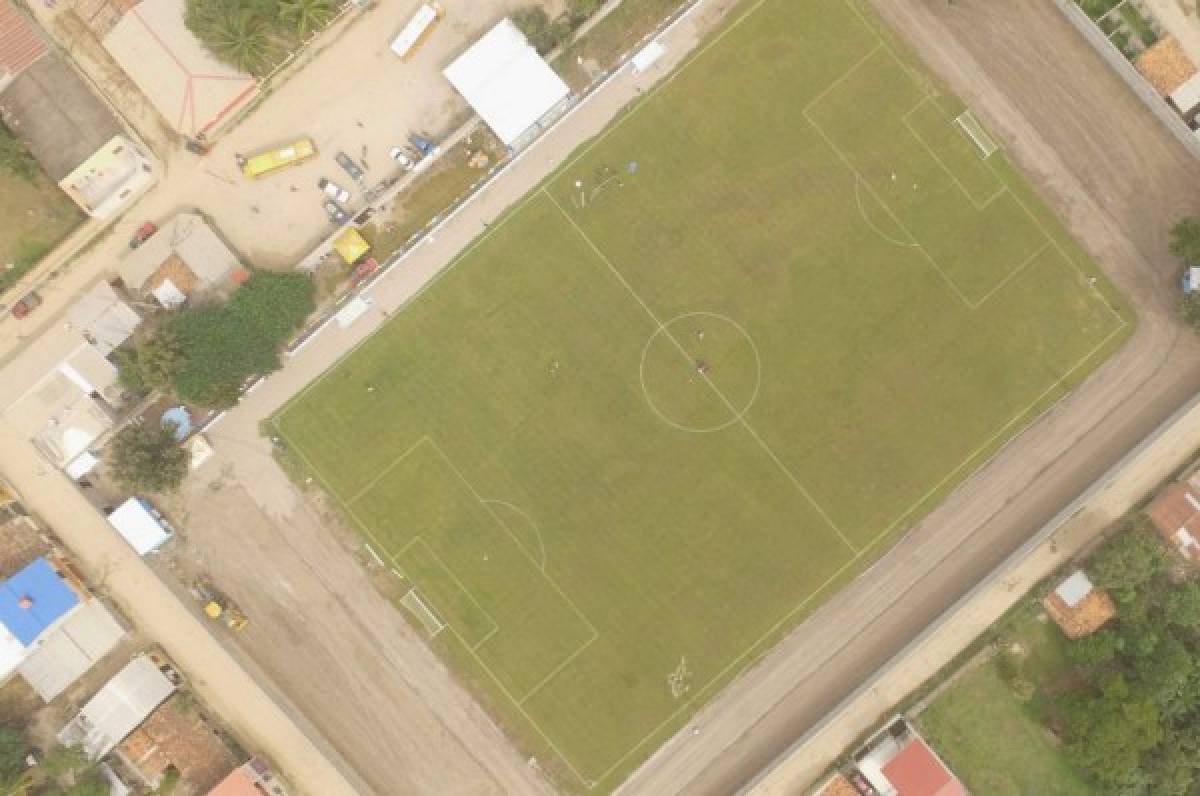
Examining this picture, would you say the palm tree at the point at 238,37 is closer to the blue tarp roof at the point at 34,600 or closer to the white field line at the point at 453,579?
the white field line at the point at 453,579

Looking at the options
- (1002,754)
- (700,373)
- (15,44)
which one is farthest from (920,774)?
(15,44)

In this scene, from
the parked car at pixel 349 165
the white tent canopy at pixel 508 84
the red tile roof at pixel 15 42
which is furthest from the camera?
the parked car at pixel 349 165

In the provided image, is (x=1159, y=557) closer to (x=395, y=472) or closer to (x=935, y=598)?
(x=935, y=598)

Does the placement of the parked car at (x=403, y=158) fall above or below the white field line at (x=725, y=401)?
above

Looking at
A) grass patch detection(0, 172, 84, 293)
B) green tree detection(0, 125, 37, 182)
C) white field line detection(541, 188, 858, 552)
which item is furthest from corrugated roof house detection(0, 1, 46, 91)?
white field line detection(541, 188, 858, 552)

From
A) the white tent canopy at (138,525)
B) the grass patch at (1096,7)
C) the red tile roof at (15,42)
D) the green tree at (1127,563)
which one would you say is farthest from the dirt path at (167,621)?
the grass patch at (1096,7)

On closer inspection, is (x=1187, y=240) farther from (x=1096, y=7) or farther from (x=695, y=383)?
(x=695, y=383)

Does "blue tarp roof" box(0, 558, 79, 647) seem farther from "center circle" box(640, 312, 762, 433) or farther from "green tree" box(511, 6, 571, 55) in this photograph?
"green tree" box(511, 6, 571, 55)
